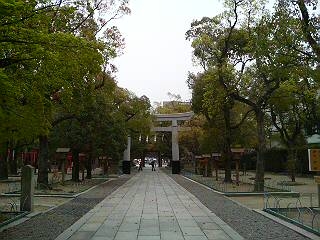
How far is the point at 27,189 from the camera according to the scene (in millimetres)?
13516

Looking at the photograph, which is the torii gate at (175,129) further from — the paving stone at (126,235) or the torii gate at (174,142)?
the paving stone at (126,235)

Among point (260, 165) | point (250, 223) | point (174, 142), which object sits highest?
point (174, 142)

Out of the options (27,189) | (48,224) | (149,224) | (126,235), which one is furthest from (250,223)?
(27,189)

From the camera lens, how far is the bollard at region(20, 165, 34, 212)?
43.9 ft

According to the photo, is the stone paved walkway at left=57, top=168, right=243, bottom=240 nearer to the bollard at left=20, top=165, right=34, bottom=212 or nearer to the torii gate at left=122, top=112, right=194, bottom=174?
the bollard at left=20, top=165, right=34, bottom=212

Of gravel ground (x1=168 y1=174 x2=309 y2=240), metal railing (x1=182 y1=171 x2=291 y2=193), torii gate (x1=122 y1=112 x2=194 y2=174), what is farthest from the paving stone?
torii gate (x1=122 y1=112 x2=194 y2=174)

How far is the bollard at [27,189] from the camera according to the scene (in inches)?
527

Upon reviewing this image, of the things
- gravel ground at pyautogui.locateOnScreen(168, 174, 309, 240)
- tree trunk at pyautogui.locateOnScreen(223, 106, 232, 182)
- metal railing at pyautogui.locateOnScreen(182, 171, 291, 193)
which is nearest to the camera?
gravel ground at pyautogui.locateOnScreen(168, 174, 309, 240)

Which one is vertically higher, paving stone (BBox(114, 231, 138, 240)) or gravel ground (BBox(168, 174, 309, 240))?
paving stone (BBox(114, 231, 138, 240))

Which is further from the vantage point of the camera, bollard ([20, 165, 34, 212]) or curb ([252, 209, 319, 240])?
bollard ([20, 165, 34, 212])

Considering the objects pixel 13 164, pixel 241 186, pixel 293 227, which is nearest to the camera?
pixel 293 227

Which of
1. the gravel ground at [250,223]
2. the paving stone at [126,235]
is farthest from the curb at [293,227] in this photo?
the paving stone at [126,235]

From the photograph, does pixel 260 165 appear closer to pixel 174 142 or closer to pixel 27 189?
pixel 27 189

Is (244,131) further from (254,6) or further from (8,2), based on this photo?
(8,2)
